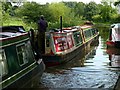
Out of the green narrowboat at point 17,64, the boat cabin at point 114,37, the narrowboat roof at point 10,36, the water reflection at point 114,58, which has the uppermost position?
the narrowboat roof at point 10,36

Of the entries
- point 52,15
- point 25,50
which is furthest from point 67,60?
point 52,15

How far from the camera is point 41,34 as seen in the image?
13.5m

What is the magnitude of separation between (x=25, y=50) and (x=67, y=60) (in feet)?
17.6

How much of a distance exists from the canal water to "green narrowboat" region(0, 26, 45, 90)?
2.99 ft

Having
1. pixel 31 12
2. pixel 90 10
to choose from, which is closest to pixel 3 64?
pixel 31 12

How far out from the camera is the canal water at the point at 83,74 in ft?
33.7

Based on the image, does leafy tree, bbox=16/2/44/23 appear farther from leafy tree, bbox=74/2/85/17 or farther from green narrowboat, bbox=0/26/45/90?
leafy tree, bbox=74/2/85/17

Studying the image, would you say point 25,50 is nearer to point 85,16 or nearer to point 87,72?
point 87,72

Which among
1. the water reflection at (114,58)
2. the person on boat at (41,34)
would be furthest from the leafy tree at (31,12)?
the person on boat at (41,34)

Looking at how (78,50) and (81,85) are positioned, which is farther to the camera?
(78,50)

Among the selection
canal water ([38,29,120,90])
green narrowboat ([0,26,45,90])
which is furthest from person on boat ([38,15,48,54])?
green narrowboat ([0,26,45,90])

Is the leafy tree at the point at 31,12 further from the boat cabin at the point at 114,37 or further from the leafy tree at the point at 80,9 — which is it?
the leafy tree at the point at 80,9

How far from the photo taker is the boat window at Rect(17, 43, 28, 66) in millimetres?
8492

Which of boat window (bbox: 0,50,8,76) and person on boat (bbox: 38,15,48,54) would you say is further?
person on boat (bbox: 38,15,48,54)
